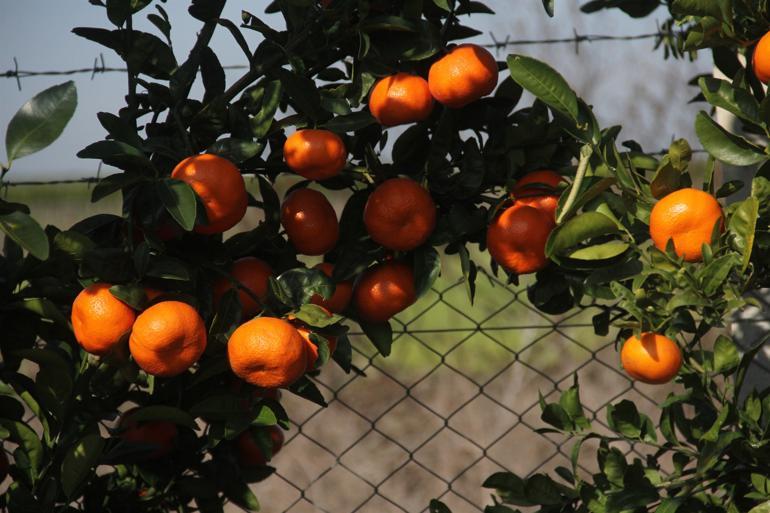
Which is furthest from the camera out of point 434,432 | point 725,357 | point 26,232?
point 434,432

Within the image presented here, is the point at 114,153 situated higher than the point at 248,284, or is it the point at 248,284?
the point at 114,153

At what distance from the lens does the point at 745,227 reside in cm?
89

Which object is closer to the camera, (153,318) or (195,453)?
(153,318)

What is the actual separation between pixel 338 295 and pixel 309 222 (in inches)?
3.4

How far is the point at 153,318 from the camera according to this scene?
88 centimetres

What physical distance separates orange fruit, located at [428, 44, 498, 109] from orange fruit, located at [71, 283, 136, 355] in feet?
1.27

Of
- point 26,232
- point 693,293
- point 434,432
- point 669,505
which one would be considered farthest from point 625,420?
point 434,432

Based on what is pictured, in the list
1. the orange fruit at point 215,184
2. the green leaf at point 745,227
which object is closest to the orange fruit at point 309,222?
the orange fruit at point 215,184

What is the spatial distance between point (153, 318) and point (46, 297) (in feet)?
0.65

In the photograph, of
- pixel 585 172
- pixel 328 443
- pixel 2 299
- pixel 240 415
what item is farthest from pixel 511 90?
pixel 328 443

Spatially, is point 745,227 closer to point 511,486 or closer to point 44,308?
point 511,486

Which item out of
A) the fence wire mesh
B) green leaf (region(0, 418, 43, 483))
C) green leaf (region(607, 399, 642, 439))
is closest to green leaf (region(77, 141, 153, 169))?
green leaf (region(0, 418, 43, 483))

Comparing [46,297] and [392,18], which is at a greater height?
[392,18]

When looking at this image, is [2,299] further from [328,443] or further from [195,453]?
[328,443]
